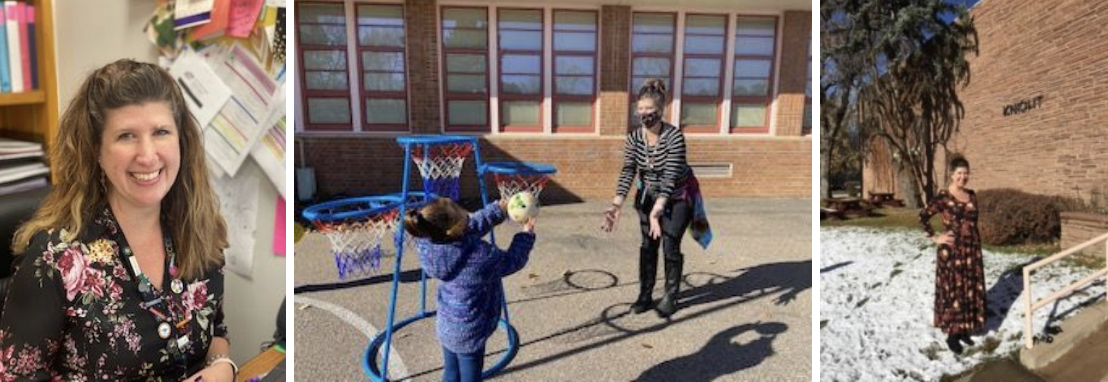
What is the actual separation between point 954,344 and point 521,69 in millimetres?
1595

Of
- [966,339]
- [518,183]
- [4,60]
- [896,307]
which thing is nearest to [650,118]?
[518,183]

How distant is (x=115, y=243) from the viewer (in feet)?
4.27

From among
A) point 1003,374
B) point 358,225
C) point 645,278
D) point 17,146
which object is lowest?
point 1003,374

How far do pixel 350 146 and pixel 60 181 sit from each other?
27.7 inches

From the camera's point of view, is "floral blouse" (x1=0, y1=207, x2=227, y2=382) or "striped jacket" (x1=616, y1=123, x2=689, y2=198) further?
"striped jacket" (x1=616, y1=123, x2=689, y2=198)

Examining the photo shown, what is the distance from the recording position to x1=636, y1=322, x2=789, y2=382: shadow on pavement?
1.97 meters

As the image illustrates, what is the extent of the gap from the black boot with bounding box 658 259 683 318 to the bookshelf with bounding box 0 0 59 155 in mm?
1917

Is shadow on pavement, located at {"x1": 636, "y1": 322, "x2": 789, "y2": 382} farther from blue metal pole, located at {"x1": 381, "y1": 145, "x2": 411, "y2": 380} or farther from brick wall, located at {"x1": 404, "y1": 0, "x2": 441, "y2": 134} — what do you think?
brick wall, located at {"x1": 404, "y1": 0, "x2": 441, "y2": 134}

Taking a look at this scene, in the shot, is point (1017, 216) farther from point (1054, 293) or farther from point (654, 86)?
point (654, 86)

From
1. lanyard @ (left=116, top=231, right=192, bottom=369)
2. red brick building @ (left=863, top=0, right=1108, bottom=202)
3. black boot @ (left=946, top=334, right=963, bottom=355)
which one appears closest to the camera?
lanyard @ (left=116, top=231, right=192, bottom=369)

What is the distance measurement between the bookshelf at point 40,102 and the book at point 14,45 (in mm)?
36

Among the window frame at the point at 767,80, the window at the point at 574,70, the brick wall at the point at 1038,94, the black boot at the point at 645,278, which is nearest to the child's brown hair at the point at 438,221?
the window at the point at 574,70

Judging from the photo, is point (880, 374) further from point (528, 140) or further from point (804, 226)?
point (528, 140)

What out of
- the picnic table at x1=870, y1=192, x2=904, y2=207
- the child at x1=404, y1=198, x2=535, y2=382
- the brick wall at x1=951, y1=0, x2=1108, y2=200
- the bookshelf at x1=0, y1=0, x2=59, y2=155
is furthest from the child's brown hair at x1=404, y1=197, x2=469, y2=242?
the brick wall at x1=951, y1=0, x2=1108, y2=200
